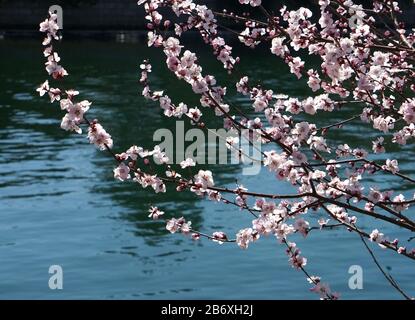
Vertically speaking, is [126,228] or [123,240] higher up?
[126,228]

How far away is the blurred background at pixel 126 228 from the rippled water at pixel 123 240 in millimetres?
17

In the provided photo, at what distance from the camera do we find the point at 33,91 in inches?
1388

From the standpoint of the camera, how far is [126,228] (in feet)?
54.4

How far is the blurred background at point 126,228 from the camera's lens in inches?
506

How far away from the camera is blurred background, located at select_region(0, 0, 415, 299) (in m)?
12.9

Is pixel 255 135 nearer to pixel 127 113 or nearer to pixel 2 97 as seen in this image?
pixel 127 113

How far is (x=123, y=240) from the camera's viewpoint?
1580cm

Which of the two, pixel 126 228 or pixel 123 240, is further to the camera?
pixel 126 228

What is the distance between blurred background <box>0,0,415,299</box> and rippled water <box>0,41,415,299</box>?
0.7 inches

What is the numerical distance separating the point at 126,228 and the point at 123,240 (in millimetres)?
792

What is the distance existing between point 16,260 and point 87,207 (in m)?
4.06

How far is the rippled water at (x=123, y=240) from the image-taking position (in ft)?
42.0

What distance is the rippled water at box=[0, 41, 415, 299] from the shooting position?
12.8 m
